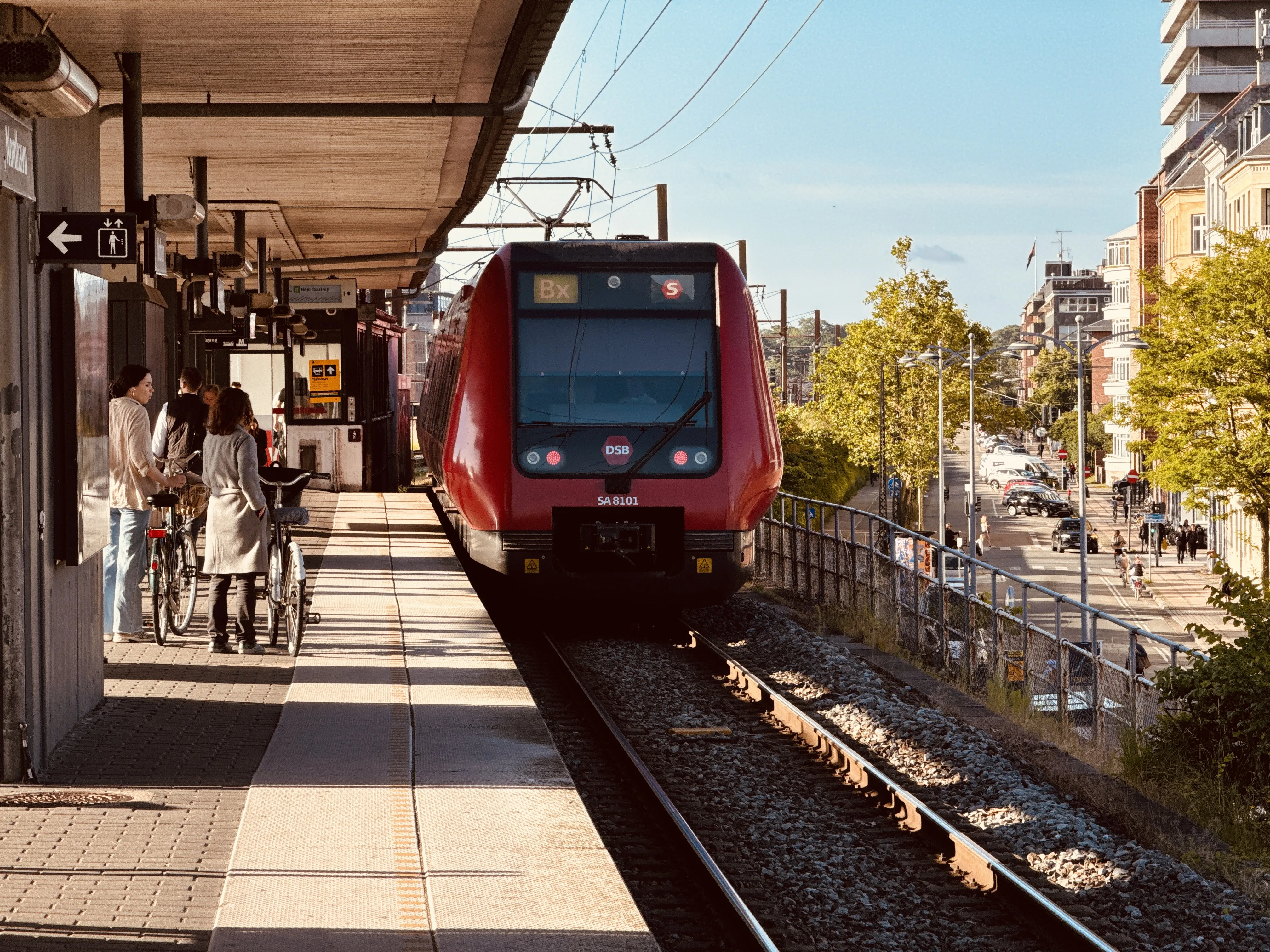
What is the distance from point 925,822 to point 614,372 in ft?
20.5

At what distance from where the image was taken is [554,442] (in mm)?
13992

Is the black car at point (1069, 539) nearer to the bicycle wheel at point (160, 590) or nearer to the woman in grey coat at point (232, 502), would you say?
the bicycle wheel at point (160, 590)

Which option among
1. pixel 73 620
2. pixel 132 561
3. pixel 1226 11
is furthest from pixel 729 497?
pixel 1226 11

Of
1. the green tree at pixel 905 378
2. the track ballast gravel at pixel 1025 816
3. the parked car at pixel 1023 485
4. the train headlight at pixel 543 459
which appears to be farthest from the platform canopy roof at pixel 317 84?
the parked car at pixel 1023 485

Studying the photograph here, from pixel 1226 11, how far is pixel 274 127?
96209mm

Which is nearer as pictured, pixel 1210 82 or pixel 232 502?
pixel 232 502

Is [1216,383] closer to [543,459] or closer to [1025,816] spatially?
[543,459]

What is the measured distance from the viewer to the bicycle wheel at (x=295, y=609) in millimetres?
11688

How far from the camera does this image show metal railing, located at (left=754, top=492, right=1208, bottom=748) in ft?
45.2

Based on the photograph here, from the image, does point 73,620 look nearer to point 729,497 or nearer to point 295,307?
point 729,497

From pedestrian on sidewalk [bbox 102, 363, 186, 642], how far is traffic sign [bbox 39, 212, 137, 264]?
333 centimetres

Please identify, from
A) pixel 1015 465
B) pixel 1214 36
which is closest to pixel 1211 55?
pixel 1214 36

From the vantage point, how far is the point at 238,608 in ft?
38.8

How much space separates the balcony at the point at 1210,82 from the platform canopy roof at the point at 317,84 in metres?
86.7
